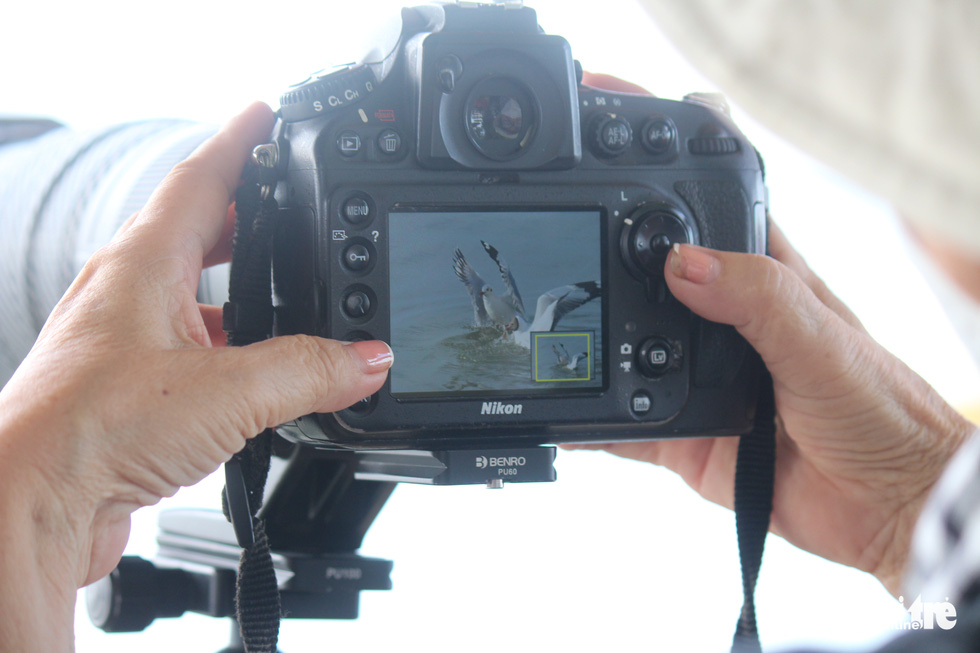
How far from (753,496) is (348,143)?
0.46 meters

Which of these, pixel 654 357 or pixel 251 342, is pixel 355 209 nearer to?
pixel 251 342

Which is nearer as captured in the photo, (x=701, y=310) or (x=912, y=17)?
(x=912, y=17)

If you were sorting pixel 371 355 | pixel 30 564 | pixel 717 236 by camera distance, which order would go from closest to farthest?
pixel 30 564 → pixel 371 355 → pixel 717 236

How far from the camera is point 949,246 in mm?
241

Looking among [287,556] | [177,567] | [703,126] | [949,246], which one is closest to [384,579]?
[287,556]

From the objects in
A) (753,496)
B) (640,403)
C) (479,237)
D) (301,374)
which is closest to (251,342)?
(301,374)

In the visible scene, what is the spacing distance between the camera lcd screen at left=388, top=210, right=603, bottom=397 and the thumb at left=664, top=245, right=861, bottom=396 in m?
0.08

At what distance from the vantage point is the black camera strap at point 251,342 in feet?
2.06

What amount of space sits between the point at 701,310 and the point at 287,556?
42 cm

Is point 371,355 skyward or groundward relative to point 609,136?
groundward

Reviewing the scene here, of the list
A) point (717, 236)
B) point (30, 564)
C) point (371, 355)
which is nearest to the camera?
point (30, 564)

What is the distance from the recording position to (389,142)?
0.65m

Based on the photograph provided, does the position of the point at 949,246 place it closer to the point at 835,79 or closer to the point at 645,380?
the point at 835,79

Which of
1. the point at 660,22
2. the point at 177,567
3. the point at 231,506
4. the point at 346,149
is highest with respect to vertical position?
the point at 660,22
